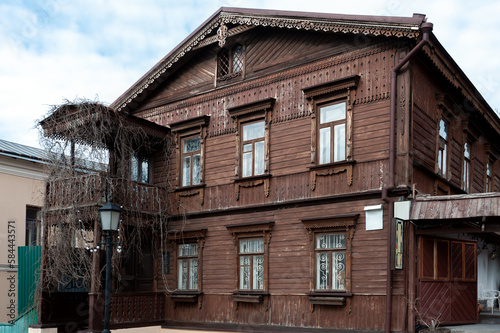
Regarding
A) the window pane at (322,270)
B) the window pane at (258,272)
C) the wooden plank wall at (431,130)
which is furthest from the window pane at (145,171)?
the wooden plank wall at (431,130)

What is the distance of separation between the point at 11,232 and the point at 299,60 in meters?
13.2

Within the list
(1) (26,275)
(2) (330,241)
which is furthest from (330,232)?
(1) (26,275)

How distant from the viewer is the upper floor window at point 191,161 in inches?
713

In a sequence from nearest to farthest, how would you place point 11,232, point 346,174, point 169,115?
point 346,174 → point 169,115 → point 11,232

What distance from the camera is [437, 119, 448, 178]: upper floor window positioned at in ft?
50.5

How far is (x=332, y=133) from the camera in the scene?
14.9 meters

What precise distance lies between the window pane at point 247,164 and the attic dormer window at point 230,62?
8.09 ft

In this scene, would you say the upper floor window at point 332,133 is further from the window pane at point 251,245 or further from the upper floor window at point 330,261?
the window pane at point 251,245

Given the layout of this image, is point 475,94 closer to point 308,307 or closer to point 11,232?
point 308,307

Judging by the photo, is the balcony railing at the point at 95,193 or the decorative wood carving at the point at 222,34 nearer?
the balcony railing at the point at 95,193

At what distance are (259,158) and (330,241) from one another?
3307 millimetres

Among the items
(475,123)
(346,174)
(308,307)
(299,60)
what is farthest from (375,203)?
(475,123)

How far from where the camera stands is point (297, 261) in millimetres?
14953

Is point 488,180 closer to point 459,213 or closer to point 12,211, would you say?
point 459,213
